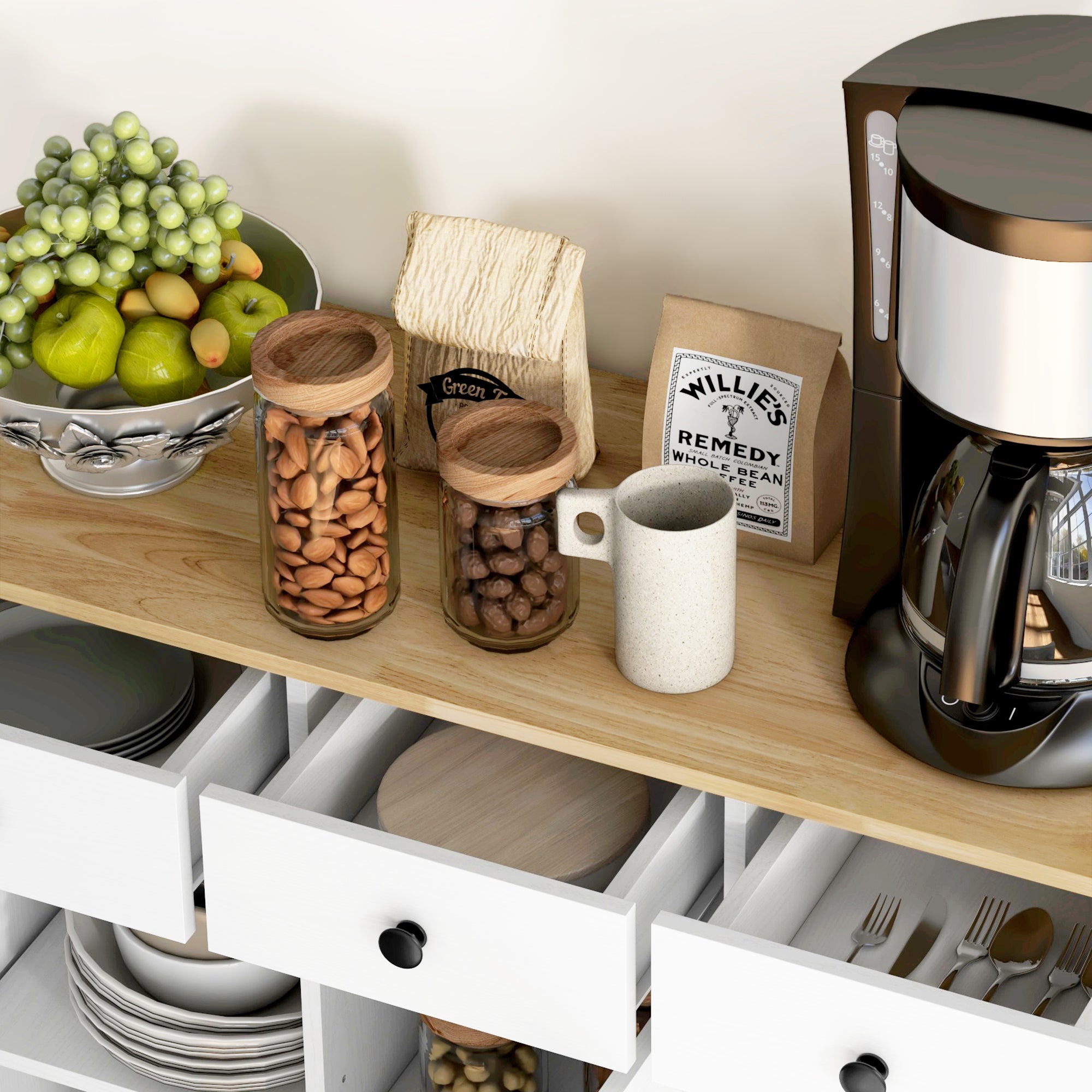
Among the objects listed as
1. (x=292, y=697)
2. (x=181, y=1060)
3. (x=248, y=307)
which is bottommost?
(x=181, y=1060)

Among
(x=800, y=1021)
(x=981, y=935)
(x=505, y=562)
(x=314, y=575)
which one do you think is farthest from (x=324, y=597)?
(x=981, y=935)

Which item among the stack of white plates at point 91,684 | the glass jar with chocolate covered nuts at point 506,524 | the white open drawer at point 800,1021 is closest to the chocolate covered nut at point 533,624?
the glass jar with chocolate covered nuts at point 506,524

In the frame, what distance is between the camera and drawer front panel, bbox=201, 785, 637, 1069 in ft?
3.05

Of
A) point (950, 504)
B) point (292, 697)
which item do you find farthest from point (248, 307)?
point (950, 504)

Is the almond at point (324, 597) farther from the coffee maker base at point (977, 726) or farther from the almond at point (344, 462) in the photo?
the coffee maker base at point (977, 726)

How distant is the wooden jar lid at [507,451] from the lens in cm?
96

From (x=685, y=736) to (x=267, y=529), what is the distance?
31 cm

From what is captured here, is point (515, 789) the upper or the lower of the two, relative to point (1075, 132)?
lower

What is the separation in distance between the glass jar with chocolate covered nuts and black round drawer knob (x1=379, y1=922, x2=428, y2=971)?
0.19 m

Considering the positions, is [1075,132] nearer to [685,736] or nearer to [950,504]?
[950,504]

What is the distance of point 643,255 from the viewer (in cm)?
123

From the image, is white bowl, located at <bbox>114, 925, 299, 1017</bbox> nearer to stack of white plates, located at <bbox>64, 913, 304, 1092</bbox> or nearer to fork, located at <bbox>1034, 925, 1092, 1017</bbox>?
stack of white plates, located at <bbox>64, 913, 304, 1092</bbox>

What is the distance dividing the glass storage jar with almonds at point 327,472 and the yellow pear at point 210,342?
7 cm

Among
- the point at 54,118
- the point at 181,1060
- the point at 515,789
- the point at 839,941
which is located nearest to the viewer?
the point at 839,941
